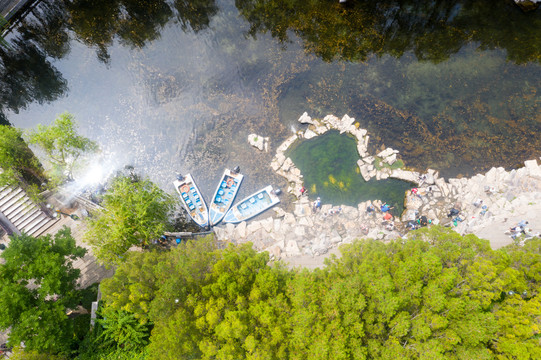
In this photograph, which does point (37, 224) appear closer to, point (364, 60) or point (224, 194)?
point (224, 194)

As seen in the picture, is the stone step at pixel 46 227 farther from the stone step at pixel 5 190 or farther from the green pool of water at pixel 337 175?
the green pool of water at pixel 337 175

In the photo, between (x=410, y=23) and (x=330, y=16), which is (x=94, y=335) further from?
(x=410, y=23)

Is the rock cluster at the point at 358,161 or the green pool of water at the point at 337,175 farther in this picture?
the rock cluster at the point at 358,161

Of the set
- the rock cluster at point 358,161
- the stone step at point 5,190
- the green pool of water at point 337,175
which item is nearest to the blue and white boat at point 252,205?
the rock cluster at point 358,161

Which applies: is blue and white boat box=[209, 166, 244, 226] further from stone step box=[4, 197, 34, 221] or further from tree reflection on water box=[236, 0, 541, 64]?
tree reflection on water box=[236, 0, 541, 64]

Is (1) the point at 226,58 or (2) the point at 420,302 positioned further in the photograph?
(1) the point at 226,58

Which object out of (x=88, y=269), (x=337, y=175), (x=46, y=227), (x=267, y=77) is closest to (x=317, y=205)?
(x=337, y=175)

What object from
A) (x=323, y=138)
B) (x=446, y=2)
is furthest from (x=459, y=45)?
(x=323, y=138)
